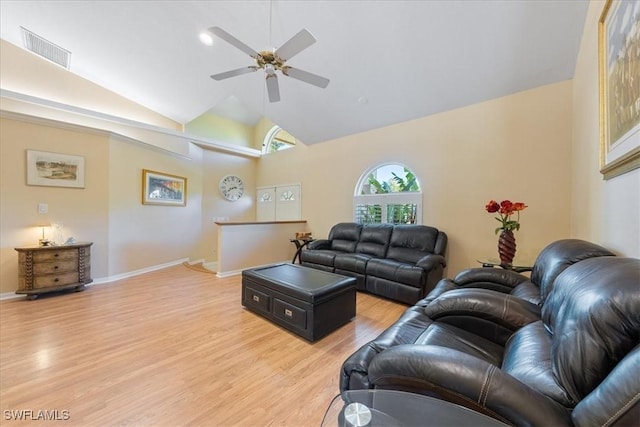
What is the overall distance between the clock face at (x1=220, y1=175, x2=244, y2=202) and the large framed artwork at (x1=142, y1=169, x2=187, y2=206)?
1042 millimetres

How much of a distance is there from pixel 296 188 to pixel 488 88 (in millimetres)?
4074

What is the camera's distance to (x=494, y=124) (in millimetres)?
3346

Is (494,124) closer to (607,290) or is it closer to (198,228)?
(607,290)

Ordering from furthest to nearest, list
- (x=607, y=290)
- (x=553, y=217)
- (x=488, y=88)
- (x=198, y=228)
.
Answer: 1. (x=198, y=228)
2. (x=488, y=88)
3. (x=553, y=217)
4. (x=607, y=290)

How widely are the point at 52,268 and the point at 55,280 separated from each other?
0.55 feet

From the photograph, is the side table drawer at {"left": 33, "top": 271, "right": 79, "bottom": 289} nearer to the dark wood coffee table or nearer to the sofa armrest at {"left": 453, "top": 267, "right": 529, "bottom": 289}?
the dark wood coffee table

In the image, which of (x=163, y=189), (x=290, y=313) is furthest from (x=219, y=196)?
(x=290, y=313)

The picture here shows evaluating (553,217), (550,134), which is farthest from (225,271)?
(550,134)

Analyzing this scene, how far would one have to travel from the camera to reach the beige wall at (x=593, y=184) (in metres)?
1.30

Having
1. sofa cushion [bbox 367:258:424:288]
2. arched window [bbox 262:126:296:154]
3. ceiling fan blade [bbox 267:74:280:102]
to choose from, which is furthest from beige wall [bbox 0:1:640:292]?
ceiling fan blade [bbox 267:74:280:102]

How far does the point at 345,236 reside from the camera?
180 inches

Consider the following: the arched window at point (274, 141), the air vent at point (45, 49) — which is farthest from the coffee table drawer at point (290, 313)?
the arched window at point (274, 141)

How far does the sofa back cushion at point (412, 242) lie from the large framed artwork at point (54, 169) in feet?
16.4

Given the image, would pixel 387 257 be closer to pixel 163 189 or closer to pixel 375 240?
pixel 375 240
